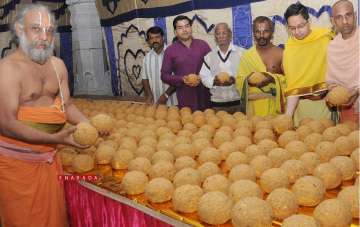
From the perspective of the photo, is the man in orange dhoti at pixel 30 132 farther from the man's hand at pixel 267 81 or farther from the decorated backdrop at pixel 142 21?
the decorated backdrop at pixel 142 21

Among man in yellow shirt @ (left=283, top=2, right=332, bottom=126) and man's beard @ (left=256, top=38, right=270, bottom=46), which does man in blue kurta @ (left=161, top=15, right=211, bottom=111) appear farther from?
man in yellow shirt @ (left=283, top=2, right=332, bottom=126)

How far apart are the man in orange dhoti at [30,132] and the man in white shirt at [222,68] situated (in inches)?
75.7

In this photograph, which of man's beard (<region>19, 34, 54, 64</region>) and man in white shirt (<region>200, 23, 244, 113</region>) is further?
man in white shirt (<region>200, 23, 244, 113</region>)

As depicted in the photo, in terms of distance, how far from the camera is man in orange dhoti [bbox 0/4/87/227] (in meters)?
2.42

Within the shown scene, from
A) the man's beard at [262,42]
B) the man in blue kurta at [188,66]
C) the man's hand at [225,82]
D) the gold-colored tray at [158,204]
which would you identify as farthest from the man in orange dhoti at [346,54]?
the man in blue kurta at [188,66]

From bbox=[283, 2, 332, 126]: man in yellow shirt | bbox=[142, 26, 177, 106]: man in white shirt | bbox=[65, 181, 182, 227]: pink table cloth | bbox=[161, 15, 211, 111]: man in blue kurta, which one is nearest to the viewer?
bbox=[65, 181, 182, 227]: pink table cloth

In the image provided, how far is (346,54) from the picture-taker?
10.4 ft

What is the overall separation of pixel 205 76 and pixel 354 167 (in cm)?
241

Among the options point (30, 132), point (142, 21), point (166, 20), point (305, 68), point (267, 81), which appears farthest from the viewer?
point (142, 21)

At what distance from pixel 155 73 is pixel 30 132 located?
3.07 metres

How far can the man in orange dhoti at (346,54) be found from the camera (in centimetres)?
305

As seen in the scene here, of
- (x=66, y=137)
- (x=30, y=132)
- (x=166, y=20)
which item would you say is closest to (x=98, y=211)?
(x=66, y=137)

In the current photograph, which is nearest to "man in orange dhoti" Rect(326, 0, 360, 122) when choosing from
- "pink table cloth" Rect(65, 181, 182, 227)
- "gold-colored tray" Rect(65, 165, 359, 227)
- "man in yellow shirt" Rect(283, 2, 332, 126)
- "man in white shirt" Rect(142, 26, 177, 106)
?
"man in yellow shirt" Rect(283, 2, 332, 126)
